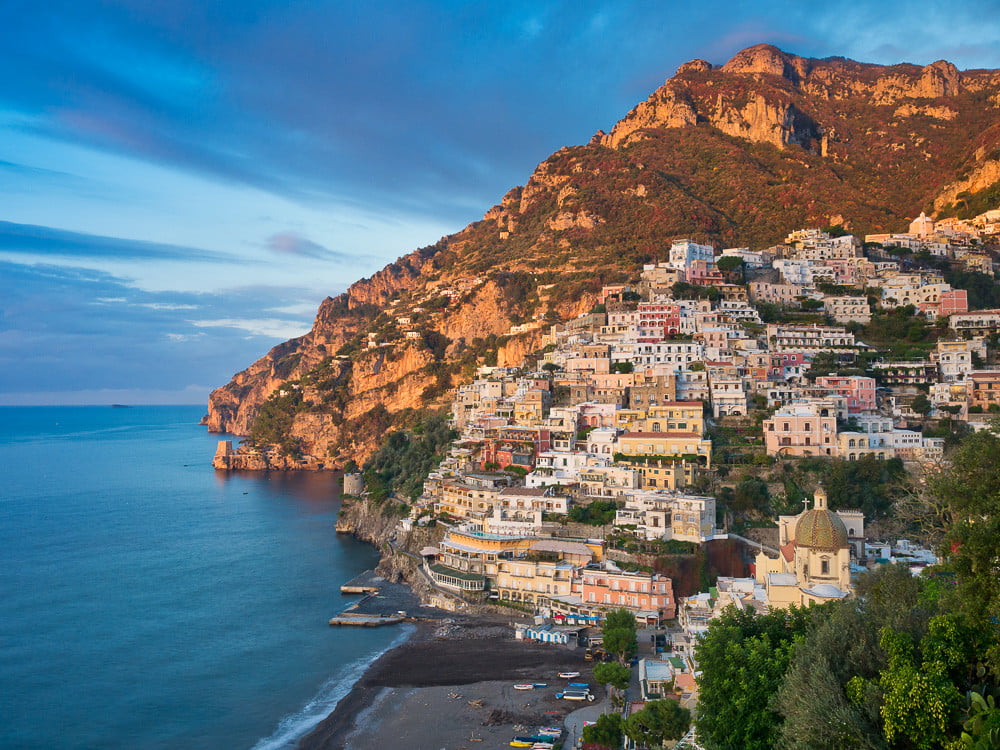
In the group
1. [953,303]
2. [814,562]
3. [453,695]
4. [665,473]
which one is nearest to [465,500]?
A: [665,473]

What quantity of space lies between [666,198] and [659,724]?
85.9 metres

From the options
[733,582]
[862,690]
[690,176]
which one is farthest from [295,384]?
[862,690]

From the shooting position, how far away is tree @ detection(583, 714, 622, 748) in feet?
79.5

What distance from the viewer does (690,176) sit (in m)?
109

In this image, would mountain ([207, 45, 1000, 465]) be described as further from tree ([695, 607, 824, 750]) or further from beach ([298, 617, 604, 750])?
tree ([695, 607, 824, 750])

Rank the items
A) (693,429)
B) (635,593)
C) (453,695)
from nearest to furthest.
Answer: (453,695), (635,593), (693,429)

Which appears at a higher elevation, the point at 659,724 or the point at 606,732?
the point at 659,724

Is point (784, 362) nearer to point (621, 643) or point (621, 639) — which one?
point (621, 639)

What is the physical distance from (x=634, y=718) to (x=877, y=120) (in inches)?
4795

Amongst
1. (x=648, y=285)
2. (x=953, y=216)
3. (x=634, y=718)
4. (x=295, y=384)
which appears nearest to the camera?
(x=634, y=718)

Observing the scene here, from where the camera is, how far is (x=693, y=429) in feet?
155

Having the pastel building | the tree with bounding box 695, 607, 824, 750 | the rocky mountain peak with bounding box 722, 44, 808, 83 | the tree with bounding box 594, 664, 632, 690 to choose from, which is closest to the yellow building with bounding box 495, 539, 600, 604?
the tree with bounding box 594, 664, 632, 690

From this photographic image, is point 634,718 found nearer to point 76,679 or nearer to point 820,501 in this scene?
point 820,501

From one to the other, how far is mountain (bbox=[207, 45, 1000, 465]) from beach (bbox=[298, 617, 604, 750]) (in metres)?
48.1
